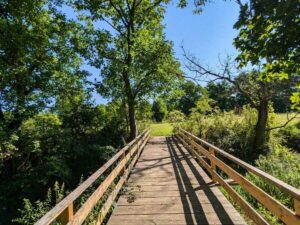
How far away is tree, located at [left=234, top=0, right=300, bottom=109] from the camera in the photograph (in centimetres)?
353

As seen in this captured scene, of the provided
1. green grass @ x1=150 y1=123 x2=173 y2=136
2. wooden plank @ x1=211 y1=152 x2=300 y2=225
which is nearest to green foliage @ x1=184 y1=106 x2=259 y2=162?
green grass @ x1=150 y1=123 x2=173 y2=136

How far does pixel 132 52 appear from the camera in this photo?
16375 millimetres

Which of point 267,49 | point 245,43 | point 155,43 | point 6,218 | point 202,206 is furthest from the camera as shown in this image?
point 155,43

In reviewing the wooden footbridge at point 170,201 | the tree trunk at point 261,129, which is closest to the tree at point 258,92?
the tree trunk at point 261,129

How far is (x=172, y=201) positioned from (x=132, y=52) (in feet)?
40.0

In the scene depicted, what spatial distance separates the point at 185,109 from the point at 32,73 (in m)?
59.0

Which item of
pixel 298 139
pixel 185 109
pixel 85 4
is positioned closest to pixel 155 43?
pixel 85 4

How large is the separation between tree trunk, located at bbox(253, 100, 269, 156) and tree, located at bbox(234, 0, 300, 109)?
10189mm

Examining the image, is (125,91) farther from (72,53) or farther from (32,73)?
(32,73)

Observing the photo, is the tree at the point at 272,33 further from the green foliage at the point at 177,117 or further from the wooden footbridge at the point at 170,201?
the green foliage at the point at 177,117

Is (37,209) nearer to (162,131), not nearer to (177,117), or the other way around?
(177,117)

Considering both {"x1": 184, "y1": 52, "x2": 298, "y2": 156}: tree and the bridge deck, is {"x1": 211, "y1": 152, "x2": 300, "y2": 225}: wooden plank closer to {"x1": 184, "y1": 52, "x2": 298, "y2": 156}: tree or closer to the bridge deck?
the bridge deck

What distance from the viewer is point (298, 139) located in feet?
56.4

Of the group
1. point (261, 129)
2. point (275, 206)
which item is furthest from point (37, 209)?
point (261, 129)
